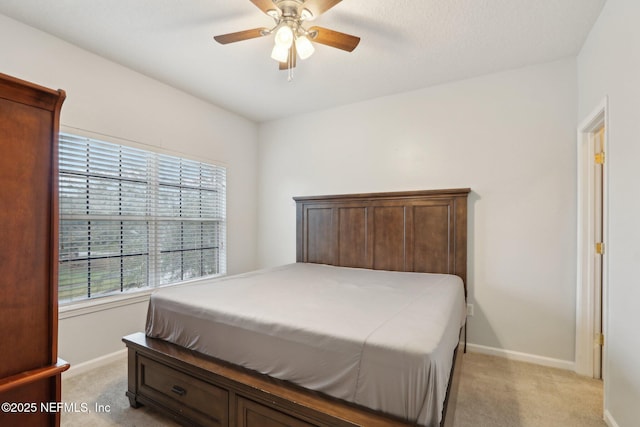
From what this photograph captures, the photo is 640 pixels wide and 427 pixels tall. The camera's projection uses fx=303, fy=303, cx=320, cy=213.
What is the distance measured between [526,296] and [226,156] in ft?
11.6

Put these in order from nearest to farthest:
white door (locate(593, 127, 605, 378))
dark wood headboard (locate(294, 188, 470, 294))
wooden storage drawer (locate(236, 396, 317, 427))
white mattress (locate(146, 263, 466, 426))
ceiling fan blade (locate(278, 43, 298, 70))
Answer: white mattress (locate(146, 263, 466, 426))
wooden storage drawer (locate(236, 396, 317, 427))
ceiling fan blade (locate(278, 43, 298, 70))
white door (locate(593, 127, 605, 378))
dark wood headboard (locate(294, 188, 470, 294))

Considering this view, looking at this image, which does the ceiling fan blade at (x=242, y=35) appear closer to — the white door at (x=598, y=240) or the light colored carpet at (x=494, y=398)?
the light colored carpet at (x=494, y=398)

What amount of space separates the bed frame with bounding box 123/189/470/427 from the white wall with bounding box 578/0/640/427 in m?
0.84

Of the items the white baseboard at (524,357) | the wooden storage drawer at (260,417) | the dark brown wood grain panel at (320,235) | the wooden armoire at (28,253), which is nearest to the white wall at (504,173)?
the white baseboard at (524,357)

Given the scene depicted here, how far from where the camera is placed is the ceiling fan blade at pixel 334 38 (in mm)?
1879

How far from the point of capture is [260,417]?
56.3 inches

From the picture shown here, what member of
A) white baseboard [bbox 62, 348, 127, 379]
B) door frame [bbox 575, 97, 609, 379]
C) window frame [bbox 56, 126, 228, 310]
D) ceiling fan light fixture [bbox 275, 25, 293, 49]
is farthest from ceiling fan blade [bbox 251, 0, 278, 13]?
→ white baseboard [bbox 62, 348, 127, 379]

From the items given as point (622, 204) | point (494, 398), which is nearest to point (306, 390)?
point (494, 398)

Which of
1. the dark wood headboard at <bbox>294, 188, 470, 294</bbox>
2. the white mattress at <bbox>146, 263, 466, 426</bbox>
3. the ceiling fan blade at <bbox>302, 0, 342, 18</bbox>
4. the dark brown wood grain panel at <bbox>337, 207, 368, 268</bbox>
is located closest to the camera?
the white mattress at <bbox>146, 263, 466, 426</bbox>

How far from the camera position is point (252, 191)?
14.0ft

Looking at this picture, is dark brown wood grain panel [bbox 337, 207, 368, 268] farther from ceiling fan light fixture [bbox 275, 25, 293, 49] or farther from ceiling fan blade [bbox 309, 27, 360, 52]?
ceiling fan light fixture [bbox 275, 25, 293, 49]

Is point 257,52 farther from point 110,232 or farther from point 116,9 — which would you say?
point 110,232

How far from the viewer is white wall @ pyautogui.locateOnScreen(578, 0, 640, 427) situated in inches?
61.1

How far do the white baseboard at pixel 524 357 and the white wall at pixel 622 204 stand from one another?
0.76 metres
